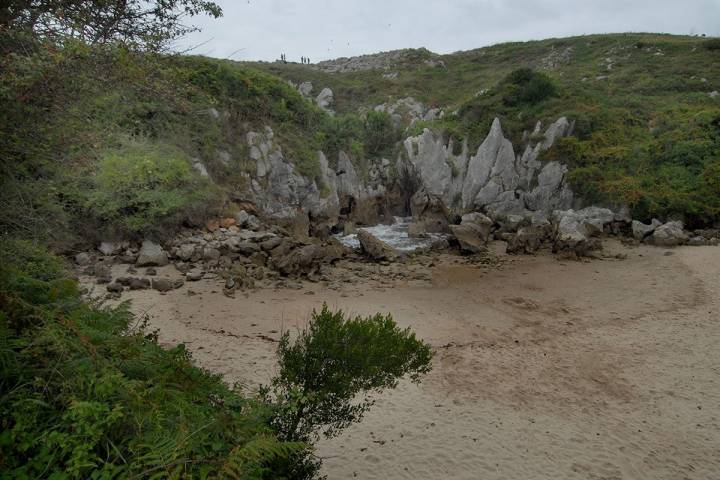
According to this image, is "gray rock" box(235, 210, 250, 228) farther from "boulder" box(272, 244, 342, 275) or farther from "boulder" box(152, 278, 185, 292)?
"boulder" box(152, 278, 185, 292)

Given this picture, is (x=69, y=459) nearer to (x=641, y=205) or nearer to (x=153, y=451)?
(x=153, y=451)

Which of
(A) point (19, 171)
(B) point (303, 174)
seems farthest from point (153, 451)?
(B) point (303, 174)

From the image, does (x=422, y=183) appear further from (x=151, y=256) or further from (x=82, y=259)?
(x=82, y=259)

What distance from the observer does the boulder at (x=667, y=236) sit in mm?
24281

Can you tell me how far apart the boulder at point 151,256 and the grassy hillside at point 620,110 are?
31591 mm

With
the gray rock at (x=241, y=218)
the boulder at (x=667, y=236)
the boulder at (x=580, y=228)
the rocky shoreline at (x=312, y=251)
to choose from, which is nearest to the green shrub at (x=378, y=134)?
the rocky shoreline at (x=312, y=251)

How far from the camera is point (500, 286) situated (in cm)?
1895

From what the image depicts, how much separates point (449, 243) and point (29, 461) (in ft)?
84.9

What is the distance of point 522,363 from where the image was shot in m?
11.6

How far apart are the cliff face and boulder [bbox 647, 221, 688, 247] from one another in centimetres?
874

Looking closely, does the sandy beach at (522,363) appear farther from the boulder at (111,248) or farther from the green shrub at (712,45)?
the green shrub at (712,45)

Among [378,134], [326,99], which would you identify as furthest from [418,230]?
[326,99]

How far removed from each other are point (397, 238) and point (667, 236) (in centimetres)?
1757

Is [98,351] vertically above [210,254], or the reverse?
[98,351]
